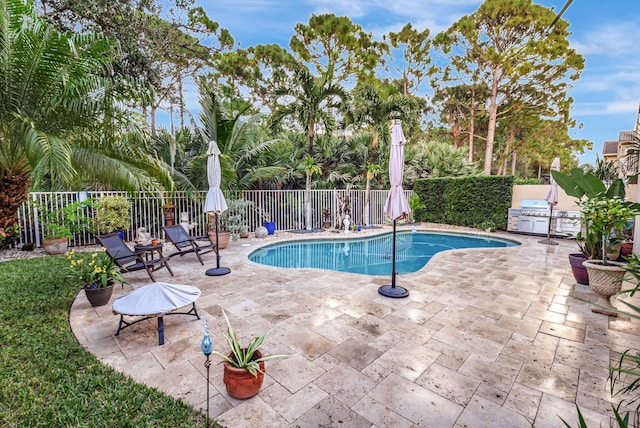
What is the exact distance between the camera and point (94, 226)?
8469 millimetres

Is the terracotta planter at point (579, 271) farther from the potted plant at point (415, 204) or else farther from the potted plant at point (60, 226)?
the potted plant at point (60, 226)

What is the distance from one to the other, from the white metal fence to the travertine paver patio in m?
4.86

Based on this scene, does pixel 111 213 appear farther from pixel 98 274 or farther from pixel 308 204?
pixel 308 204

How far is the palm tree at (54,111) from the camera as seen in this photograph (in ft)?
17.9

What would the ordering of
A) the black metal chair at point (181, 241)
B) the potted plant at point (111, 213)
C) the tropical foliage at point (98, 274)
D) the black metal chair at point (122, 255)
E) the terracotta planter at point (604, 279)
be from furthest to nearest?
the potted plant at point (111, 213) < the black metal chair at point (181, 241) < the black metal chair at point (122, 255) < the tropical foliage at point (98, 274) < the terracotta planter at point (604, 279)

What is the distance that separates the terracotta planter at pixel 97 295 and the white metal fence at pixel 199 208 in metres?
4.19

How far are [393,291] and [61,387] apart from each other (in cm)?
→ 412

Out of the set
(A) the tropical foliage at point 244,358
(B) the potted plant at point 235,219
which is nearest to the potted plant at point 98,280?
(A) the tropical foliage at point 244,358

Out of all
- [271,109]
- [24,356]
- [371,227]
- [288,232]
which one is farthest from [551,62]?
[24,356]

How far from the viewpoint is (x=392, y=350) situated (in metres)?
3.23

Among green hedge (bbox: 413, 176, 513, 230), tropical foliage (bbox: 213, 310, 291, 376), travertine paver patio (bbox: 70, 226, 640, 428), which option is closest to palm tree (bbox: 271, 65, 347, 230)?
green hedge (bbox: 413, 176, 513, 230)

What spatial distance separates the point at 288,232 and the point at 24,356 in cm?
930

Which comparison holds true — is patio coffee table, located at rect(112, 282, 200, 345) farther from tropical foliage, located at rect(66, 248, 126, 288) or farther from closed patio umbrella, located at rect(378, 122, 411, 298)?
closed patio umbrella, located at rect(378, 122, 411, 298)

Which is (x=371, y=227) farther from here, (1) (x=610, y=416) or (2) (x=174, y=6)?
(2) (x=174, y=6)
